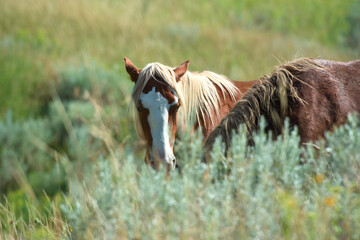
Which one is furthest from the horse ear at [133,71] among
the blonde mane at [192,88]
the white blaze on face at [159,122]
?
the white blaze on face at [159,122]

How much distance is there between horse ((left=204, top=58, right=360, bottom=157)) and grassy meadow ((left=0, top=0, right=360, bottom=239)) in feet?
0.53

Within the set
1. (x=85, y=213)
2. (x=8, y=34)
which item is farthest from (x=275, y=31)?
(x=85, y=213)

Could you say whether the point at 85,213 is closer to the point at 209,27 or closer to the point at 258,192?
the point at 258,192

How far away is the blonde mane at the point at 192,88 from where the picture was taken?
15.4 feet

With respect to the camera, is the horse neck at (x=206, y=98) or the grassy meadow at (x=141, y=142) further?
the horse neck at (x=206, y=98)

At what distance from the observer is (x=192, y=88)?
514 centimetres

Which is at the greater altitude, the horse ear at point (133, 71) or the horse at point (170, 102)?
the horse ear at point (133, 71)

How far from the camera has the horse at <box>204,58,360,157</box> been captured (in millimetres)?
3523

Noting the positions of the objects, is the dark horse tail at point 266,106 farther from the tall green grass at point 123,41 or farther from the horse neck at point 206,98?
the tall green grass at point 123,41

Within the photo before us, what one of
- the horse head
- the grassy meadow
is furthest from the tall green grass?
the horse head

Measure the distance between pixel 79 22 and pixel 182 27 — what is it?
277 cm

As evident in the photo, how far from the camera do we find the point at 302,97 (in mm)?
3598

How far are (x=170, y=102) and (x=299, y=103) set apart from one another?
1.35m

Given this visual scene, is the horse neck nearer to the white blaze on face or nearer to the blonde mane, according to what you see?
the blonde mane
